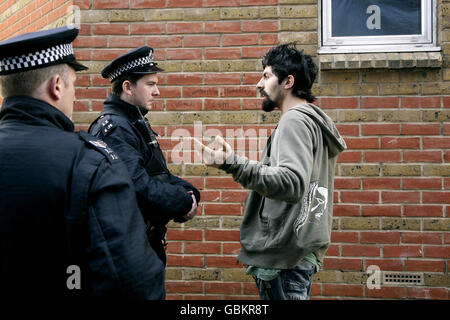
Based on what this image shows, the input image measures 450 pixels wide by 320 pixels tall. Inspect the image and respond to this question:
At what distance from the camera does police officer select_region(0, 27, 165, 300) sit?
1.31 m

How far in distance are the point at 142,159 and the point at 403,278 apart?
2299 mm

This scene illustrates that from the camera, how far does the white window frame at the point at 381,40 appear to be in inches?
130

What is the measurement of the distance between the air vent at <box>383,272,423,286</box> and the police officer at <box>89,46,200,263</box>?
175 cm

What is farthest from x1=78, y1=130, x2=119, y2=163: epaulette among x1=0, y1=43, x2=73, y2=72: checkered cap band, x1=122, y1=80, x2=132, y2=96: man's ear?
x1=122, y1=80, x2=132, y2=96: man's ear

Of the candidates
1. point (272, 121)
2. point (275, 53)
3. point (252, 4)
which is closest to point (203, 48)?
point (252, 4)

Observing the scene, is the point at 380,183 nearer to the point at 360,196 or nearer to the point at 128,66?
the point at 360,196

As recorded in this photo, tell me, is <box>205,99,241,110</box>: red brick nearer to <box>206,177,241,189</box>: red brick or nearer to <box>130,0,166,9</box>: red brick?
<box>206,177,241,189</box>: red brick

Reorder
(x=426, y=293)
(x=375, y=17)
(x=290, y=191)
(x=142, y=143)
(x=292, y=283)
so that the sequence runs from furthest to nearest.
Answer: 1. (x=375, y=17)
2. (x=426, y=293)
3. (x=142, y=143)
4. (x=292, y=283)
5. (x=290, y=191)

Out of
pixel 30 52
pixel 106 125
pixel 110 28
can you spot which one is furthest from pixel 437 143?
pixel 30 52

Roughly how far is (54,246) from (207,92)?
7.39ft

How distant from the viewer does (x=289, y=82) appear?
2.30m

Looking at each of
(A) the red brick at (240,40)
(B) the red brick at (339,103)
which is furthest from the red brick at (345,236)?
(A) the red brick at (240,40)

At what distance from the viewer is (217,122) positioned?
3361mm
